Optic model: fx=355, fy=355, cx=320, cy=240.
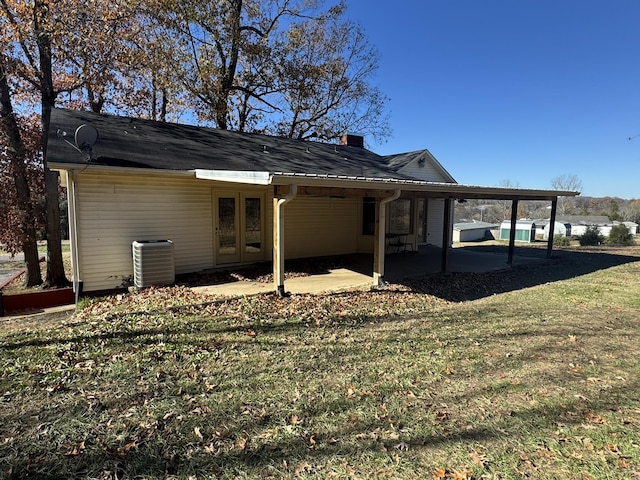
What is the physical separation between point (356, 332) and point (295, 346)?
1.01 metres

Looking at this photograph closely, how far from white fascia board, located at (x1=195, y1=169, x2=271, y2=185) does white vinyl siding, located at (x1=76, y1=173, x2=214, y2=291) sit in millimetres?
Answer: 1118

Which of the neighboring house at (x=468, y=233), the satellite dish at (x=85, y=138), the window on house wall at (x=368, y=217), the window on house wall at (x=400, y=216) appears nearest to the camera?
the satellite dish at (x=85, y=138)

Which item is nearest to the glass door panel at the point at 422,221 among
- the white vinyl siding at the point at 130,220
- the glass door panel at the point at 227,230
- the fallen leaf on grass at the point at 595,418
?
the glass door panel at the point at 227,230

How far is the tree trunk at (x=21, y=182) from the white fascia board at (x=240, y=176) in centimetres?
688

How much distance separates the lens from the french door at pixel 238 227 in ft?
29.6

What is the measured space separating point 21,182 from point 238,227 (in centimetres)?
702

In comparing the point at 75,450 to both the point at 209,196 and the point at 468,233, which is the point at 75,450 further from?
the point at 468,233

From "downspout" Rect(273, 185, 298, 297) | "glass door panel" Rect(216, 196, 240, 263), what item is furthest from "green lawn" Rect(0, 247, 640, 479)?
"glass door panel" Rect(216, 196, 240, 263)

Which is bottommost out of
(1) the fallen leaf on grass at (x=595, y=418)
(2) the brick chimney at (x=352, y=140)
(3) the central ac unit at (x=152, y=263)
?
(1) the fallen leaf on grass at (x=595, y=418)

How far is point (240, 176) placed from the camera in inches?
241

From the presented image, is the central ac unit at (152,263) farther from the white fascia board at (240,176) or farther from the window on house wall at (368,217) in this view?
the window on house wall at (368,217)

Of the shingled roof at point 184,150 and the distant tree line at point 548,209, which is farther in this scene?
the distant tree line at point 548,209

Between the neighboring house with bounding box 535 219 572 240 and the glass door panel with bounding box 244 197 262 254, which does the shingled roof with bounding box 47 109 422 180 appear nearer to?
the glass door panel with bounding box 244 197 262 254

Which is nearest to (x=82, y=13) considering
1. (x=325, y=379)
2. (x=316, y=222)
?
(x=316, y=222)
